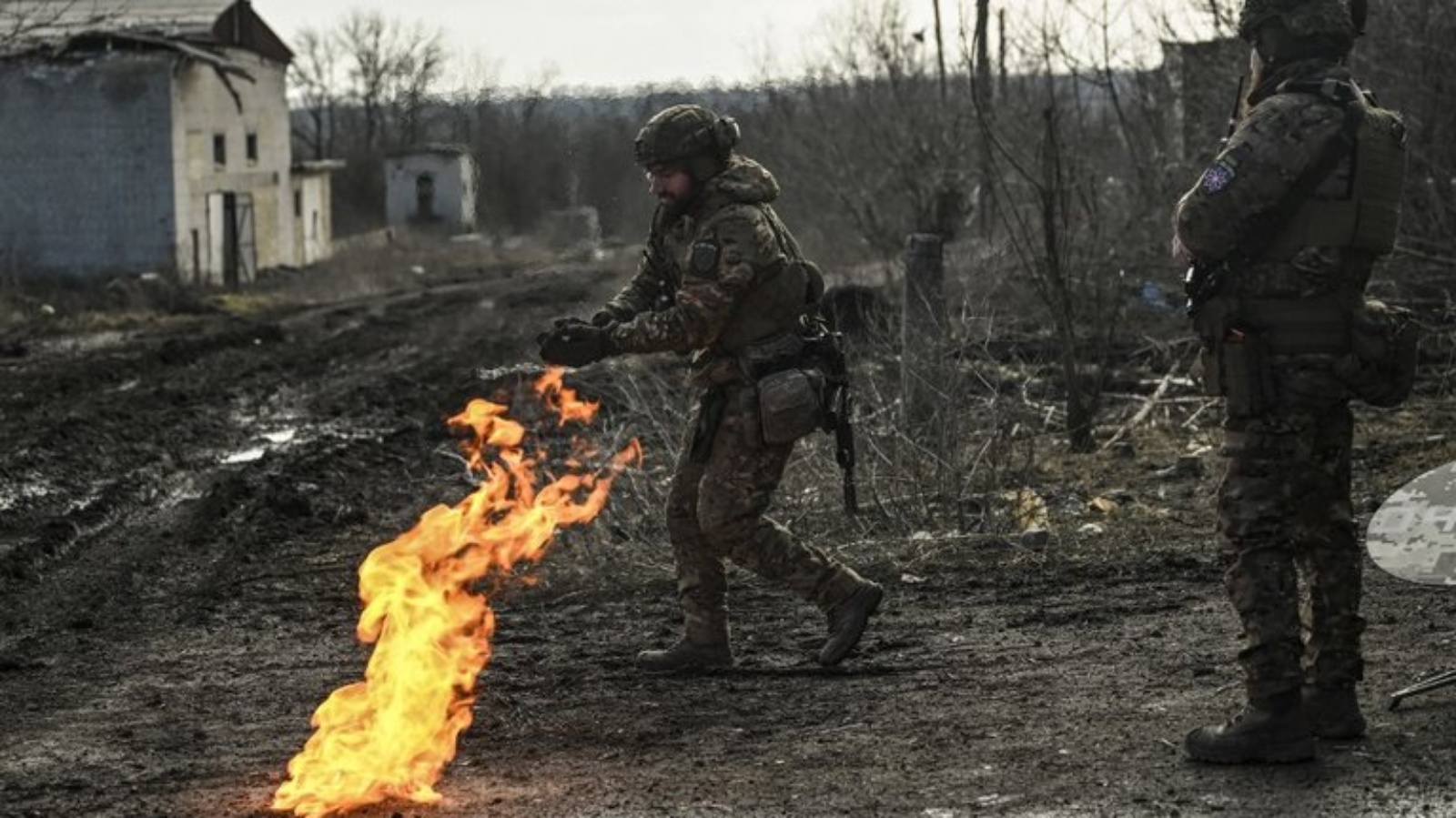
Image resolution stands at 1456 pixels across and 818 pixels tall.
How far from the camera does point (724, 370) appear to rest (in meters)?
7.06

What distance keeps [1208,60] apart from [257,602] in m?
12.3

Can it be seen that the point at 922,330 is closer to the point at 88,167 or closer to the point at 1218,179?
the point at 1218,179

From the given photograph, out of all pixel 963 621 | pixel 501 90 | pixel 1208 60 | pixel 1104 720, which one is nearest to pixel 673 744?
pixel 1104 720

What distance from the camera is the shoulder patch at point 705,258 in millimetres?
6859

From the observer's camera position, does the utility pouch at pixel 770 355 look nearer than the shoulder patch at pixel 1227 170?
No

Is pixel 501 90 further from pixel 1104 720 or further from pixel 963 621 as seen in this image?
pixel 1104 720

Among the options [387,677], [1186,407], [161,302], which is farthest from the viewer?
[161,302]

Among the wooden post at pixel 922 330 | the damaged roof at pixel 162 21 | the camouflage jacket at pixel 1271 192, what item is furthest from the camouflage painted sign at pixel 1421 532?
the damaged roof at pixel 162 21

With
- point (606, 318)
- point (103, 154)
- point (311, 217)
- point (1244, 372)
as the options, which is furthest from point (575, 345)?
point (311, 217)

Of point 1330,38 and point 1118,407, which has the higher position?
point 1330,38

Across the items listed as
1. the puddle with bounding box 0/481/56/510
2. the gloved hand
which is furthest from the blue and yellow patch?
the puddle with bounding box 0/481/56/510

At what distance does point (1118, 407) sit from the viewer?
1402 centimetres

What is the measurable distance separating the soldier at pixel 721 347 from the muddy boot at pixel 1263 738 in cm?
182

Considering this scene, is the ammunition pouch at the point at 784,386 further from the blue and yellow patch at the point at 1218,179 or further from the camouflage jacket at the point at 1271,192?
the blue and yellow patch at the point at 1218,179
